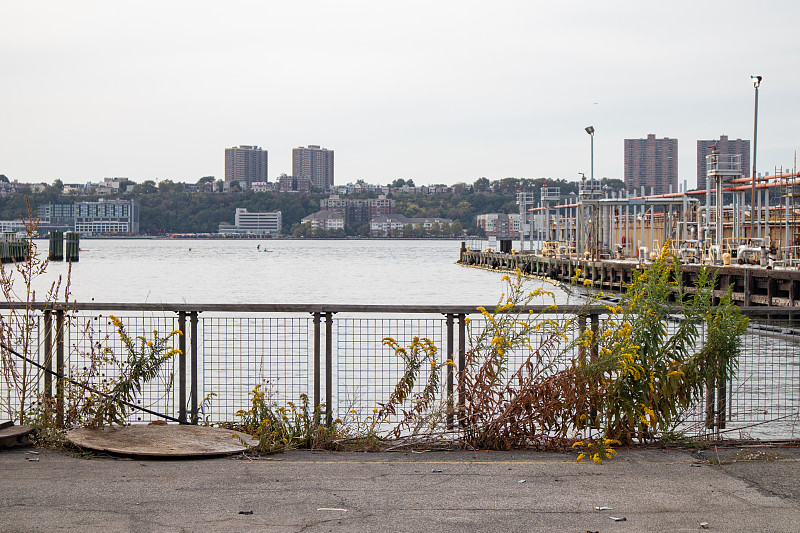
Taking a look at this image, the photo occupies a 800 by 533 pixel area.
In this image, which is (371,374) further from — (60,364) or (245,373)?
(60,364)

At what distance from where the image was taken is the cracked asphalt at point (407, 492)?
19.3 feet

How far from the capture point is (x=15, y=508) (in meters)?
6.14

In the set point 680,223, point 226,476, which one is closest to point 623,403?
point 226,476

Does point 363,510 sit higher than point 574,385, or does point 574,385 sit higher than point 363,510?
point 574,385

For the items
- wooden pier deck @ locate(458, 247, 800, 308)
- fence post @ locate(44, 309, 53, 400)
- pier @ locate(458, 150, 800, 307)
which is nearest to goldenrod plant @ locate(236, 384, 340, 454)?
fence post @ locate(44, 309, 53, 400)

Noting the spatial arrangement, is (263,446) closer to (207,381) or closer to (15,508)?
(15,508)

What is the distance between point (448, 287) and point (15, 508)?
197ft

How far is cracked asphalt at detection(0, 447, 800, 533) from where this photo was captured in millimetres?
5871

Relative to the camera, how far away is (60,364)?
28.3 feet

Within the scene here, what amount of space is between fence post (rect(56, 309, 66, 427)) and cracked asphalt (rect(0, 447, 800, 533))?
577mm

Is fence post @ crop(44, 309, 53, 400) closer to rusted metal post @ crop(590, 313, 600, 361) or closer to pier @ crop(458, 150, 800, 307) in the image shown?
rusted metal post @ crop(590, 313, 600, 361)

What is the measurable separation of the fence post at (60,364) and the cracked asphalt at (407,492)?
0.58 meters

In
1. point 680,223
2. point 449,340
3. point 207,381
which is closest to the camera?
point 449,340

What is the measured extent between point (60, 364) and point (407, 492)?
12.6 feet
